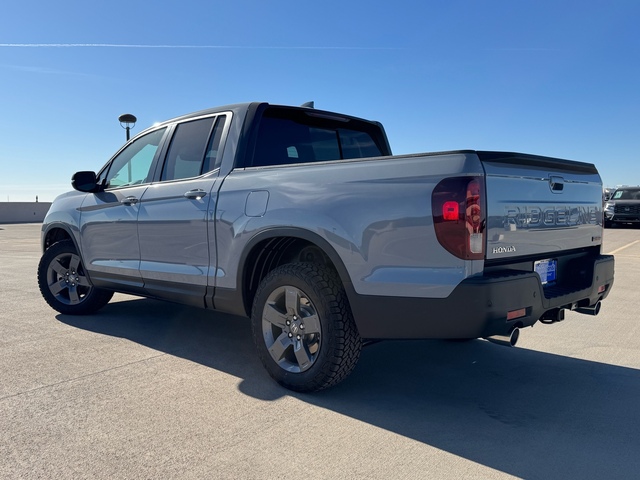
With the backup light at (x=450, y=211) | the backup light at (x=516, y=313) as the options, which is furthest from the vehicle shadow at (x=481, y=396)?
the backup light at (x=450, y=211)

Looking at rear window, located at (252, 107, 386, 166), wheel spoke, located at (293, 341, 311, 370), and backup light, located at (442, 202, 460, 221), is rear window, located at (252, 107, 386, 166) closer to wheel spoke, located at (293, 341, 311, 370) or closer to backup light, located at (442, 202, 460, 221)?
wheel spoke, located at (293, 341, 311, 370)

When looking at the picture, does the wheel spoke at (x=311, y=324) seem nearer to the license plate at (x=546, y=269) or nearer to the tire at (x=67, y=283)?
the license plate at (x=546, y=269)

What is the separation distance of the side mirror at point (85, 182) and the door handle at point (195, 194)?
5.12ft

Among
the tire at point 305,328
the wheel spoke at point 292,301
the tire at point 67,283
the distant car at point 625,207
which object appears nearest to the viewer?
the tire at point 305,328

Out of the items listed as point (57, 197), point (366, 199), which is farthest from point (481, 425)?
point (57, 197)

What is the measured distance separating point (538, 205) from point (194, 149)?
2693 mm

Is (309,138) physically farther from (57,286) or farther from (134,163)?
(57,286)

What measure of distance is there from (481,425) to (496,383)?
0.81 metres

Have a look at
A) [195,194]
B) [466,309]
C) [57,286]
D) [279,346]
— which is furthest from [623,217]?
[466,309]

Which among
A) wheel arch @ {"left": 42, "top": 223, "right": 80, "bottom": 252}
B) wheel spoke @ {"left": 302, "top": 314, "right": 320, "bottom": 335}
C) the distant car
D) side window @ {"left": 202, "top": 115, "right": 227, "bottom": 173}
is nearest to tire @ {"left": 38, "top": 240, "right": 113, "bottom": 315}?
wheel arch @ {"left": 42, "top": 223, "right": 80, "bottom": 252}

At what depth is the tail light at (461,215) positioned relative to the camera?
2.84m

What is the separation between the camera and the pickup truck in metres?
2.92

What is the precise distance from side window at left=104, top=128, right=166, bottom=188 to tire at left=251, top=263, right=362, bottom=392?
1932 millimetres

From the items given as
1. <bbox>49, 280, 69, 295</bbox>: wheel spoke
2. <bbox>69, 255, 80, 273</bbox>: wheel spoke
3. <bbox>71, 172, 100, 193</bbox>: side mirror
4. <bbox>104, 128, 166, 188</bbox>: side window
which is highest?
<bbox>104, 128, 166, 188</bbox>: side window
